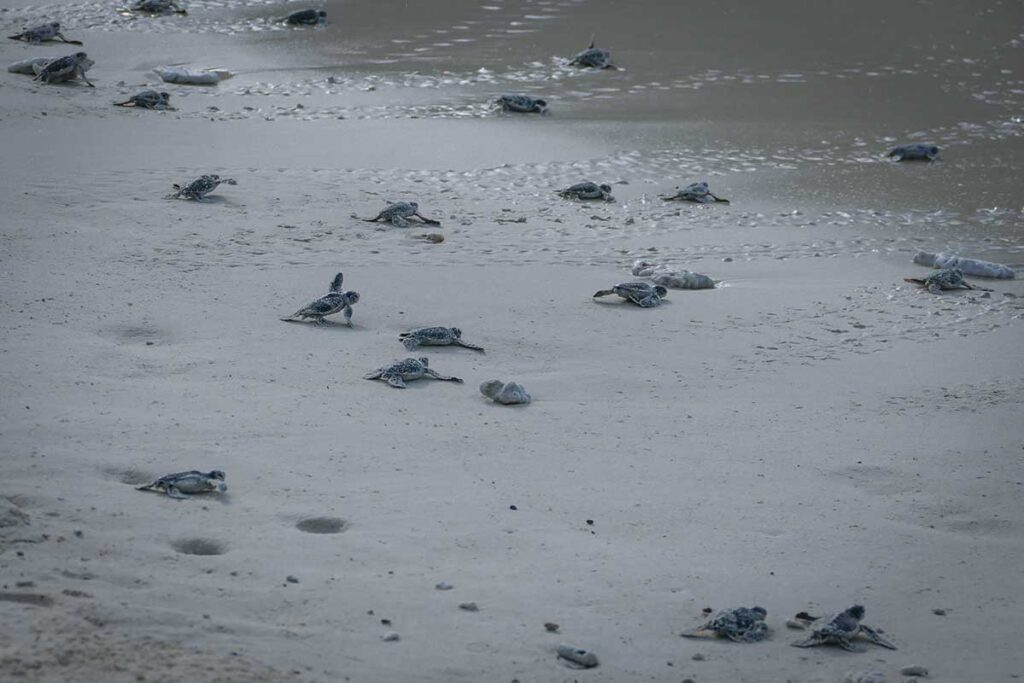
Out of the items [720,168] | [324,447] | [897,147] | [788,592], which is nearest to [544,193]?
[720,168]

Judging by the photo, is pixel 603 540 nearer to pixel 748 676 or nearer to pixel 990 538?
pixel 748 676

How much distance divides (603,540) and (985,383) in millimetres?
3035

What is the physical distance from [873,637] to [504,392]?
2167 millimetres

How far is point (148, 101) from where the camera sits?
433 inches

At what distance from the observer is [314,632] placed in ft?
12.4

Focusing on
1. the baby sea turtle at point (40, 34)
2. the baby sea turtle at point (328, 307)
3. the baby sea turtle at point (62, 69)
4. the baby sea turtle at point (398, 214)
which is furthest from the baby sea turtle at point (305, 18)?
the baby sea turtle at point (328, 307)

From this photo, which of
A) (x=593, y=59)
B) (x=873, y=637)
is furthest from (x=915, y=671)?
(x=593, y=59)

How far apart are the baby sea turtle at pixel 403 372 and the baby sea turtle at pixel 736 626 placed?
2.26m

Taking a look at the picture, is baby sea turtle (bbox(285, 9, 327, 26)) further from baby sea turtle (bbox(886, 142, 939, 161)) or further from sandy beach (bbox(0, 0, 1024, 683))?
baby sea turtle (bbox(886, 142, 939, 161))

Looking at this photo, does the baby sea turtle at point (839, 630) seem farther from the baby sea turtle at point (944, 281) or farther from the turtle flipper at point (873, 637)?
the baby sea turtle at point (944, 281)

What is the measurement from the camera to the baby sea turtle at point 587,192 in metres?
9.38

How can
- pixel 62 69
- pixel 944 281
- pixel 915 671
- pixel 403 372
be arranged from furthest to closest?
pixel 62 69, pixel 944 281, pixel 403 372, pixel 915 671

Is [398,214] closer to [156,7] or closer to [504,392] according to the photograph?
[504,392]

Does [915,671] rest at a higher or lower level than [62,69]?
lower
